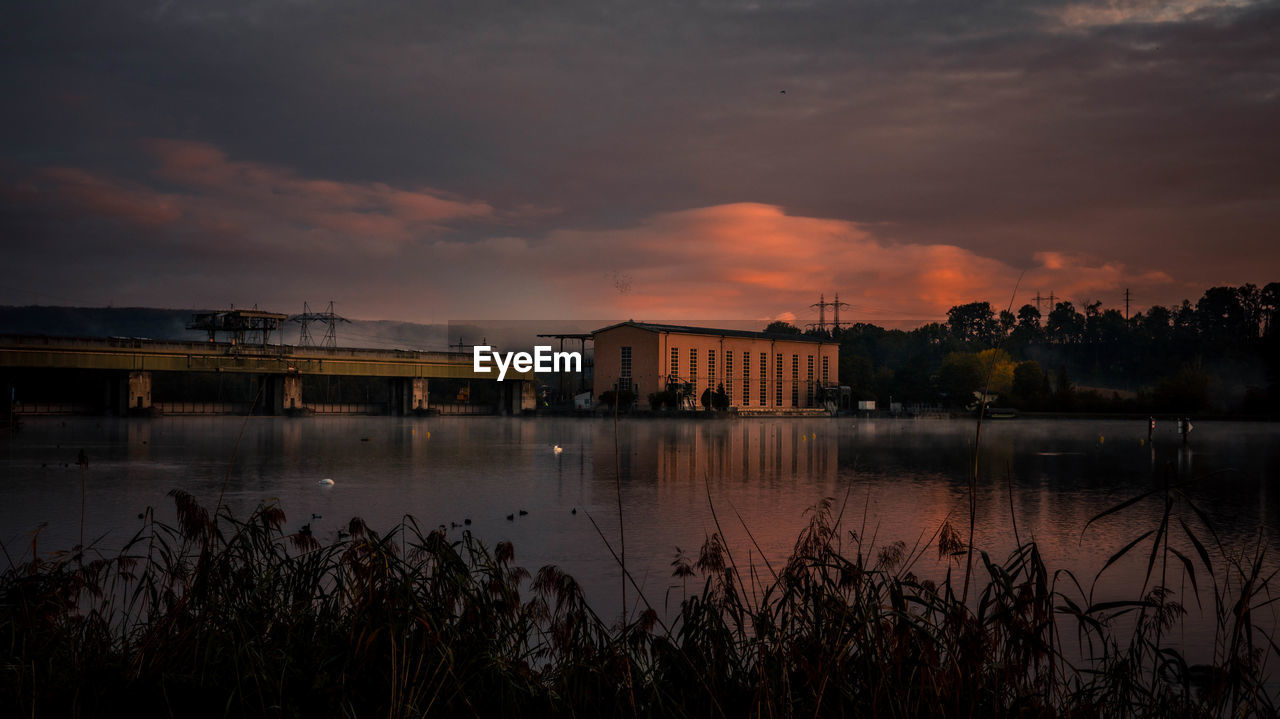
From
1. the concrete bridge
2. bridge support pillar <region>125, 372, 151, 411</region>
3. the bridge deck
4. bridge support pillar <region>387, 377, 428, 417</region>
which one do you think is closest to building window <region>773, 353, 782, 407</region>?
the concrete bridge

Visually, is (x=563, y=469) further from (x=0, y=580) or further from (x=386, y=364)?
(x=386, y=364)

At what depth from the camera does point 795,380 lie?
122125mm

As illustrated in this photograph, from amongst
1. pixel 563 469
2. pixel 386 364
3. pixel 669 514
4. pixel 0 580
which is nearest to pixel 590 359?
pixel 386 364

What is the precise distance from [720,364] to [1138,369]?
370ft

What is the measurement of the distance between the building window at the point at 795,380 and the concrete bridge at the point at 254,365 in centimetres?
3605

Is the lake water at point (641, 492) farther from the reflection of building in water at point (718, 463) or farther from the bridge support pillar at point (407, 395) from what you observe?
the bridge support pillar at point (407, 395)

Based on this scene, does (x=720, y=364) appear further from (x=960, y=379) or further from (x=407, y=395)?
(x=960, y=379)

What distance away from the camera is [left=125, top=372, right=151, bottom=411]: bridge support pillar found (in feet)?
248

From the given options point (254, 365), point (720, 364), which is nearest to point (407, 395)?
point (254, 365)

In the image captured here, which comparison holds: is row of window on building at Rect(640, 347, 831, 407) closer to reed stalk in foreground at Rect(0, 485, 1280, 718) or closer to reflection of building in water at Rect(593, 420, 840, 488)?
reflection of building in water at Rect(593, 420, 840, 488)

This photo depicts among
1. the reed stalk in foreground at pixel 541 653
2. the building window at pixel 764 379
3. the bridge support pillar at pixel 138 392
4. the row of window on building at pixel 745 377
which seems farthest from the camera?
the building window at pixel 764 379

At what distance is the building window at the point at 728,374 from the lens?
112m

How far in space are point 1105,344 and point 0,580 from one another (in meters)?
214

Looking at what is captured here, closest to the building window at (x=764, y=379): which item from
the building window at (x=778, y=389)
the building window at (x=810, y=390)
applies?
the building window at (x=778, y=389)
